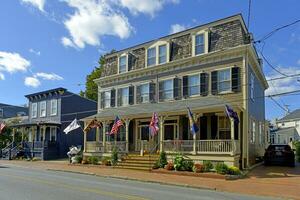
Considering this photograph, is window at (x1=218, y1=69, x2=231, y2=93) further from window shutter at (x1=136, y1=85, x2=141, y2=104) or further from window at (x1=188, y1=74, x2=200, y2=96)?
window shutter at (x1=136, y1=85, x2=141, y2=104)

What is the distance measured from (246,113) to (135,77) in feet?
34.6

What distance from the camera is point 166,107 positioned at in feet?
89.0

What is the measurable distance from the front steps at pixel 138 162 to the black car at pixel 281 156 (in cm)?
787

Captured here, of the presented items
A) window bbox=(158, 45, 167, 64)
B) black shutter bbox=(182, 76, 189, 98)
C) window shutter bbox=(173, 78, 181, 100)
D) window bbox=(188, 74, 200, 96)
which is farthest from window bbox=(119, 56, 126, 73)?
window bbox=(188, 74, 200, 96)

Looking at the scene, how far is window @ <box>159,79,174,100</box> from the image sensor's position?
28869 mm

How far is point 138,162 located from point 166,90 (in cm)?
619

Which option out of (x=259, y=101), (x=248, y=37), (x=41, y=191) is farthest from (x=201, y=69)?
(x=41, y=191)

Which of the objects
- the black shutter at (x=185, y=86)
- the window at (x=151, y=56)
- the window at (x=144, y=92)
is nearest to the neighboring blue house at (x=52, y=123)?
the window at (x=144, y=92)

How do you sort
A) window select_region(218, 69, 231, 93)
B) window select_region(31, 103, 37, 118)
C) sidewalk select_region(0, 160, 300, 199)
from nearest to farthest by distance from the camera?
sidewalk select_region(0, 160, 300, 199)
window select_region(218, 69, 231, 93)
window select_region(31, 103, 37, 118)

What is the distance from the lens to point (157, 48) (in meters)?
30.3

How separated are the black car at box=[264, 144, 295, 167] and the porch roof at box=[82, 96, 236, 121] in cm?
545

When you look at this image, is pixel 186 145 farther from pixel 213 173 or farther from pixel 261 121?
pixel 261 121

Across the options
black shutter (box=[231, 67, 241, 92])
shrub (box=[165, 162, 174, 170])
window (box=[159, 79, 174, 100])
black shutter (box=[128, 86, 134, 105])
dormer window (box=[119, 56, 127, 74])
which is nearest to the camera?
shrub (box=[165, 162, 174, 170])

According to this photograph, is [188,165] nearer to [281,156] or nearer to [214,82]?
[214,82]
